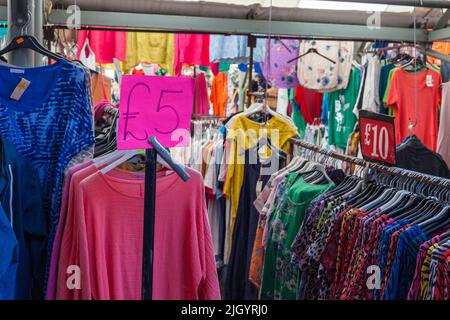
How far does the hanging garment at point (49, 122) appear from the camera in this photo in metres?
1.65

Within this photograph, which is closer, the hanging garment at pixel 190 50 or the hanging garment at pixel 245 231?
the hanging garment at pixel 245 231

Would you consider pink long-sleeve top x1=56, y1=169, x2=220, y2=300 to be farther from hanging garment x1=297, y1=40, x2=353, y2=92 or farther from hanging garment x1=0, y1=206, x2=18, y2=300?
hanging garment x1=297, y1=40, x2=353, y2=92

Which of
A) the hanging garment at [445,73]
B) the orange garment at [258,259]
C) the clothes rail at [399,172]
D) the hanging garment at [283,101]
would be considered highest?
the hanging garment at [445,73]

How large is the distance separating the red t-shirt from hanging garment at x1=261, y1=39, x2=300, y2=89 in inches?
31.4

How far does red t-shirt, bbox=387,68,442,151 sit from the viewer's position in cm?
395

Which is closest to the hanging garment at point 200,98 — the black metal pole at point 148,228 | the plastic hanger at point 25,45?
the plastic hanger at point 25,45

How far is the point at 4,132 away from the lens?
163 centimetres

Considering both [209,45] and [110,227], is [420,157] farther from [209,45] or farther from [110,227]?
[209,45]

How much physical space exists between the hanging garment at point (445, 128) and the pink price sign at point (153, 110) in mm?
2769

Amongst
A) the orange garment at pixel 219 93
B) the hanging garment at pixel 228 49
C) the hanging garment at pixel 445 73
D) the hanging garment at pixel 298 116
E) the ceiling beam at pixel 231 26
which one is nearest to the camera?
the ceiling beam at pixel 231 26

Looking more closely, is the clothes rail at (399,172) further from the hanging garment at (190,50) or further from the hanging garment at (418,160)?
the hanging garment at (190,50)

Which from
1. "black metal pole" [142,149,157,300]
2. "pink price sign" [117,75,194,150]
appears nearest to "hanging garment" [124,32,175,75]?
"pink price sign" [117,75,194,150]
